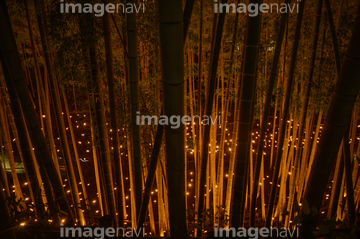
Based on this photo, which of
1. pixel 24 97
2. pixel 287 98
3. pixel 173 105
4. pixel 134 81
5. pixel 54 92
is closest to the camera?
pixel 173 105

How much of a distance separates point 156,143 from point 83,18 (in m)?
1.24

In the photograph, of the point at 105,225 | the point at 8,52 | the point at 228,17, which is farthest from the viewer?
the point at 228,17

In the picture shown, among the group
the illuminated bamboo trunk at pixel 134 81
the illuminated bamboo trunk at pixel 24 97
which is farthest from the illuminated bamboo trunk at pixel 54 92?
the illuminated bamboo trunk at pixel 134 81

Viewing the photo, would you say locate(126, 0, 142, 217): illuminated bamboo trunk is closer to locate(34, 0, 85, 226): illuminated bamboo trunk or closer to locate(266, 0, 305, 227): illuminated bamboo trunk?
locate(34, 0, 85, 226): illuminated bamboo trunk

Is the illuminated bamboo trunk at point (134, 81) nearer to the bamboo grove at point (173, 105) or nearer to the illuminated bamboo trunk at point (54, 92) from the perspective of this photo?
the bamboo grove at point (173, 105)

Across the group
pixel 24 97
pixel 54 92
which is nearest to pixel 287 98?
pixel 24 97

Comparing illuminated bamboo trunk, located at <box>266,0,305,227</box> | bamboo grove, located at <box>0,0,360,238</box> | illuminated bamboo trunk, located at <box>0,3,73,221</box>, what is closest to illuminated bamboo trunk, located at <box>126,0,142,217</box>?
bamboo grove, located at <box>0,0,360,238</box>

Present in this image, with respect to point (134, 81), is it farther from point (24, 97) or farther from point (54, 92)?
point (54, 92)

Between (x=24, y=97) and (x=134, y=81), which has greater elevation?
(x=134, y=81)

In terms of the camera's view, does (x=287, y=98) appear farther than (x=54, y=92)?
No

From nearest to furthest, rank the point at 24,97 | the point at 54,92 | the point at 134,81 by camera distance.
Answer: the point at 24,97, the point at 134,81, the point at 54,92

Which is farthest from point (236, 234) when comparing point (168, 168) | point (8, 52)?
point (8, 52)

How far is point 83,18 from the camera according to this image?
7.04 ft

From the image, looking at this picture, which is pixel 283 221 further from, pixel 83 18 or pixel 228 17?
pixel 83 18
